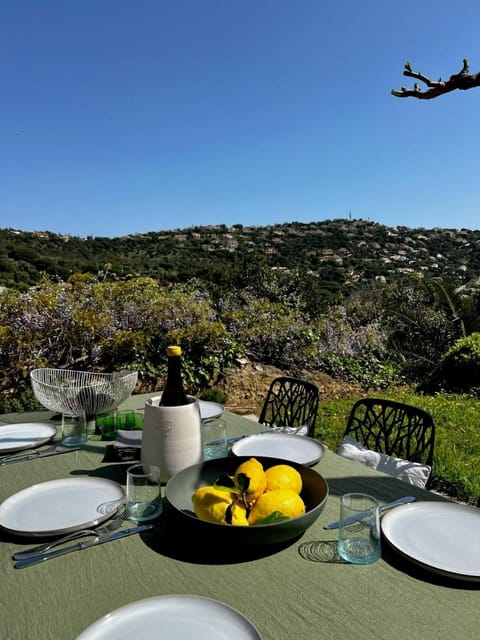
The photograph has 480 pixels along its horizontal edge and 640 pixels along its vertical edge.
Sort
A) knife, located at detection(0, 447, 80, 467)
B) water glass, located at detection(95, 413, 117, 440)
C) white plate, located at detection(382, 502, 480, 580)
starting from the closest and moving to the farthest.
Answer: white plate, located at detection(382, 502, 480, 580)
knife, located at detection(0, 447, 80, 467)
water glass, located at detection(95, 413, 117, 440)

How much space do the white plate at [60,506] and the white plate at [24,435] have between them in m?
0.47

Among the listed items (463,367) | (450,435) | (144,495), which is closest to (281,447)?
(144,495)

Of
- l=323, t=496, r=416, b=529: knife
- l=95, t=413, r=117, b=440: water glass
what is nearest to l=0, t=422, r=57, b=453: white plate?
l=95, t=413, r=117, b=440: water glass

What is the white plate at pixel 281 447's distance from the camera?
1.71m

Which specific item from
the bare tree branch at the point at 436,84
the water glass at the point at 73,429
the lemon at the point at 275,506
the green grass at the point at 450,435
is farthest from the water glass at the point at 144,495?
the bare tree branch at the point at 436,84

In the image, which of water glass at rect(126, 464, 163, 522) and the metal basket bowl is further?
the metal basket bowl

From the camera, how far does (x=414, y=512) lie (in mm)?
1229

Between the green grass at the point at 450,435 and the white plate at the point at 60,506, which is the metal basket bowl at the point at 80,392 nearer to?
the white plate at the point at 60,506

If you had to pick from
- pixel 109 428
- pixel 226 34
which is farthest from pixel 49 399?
pixel 226 34

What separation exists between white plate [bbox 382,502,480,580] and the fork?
0.70 m

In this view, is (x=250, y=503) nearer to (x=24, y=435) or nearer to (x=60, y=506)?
(x=60, y=506)

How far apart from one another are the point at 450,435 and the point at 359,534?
339cm

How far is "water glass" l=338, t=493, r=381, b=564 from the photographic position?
3.41 feet

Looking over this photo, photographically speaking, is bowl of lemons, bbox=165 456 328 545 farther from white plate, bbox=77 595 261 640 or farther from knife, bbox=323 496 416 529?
→ white plate, bbox=77 595 261 640
